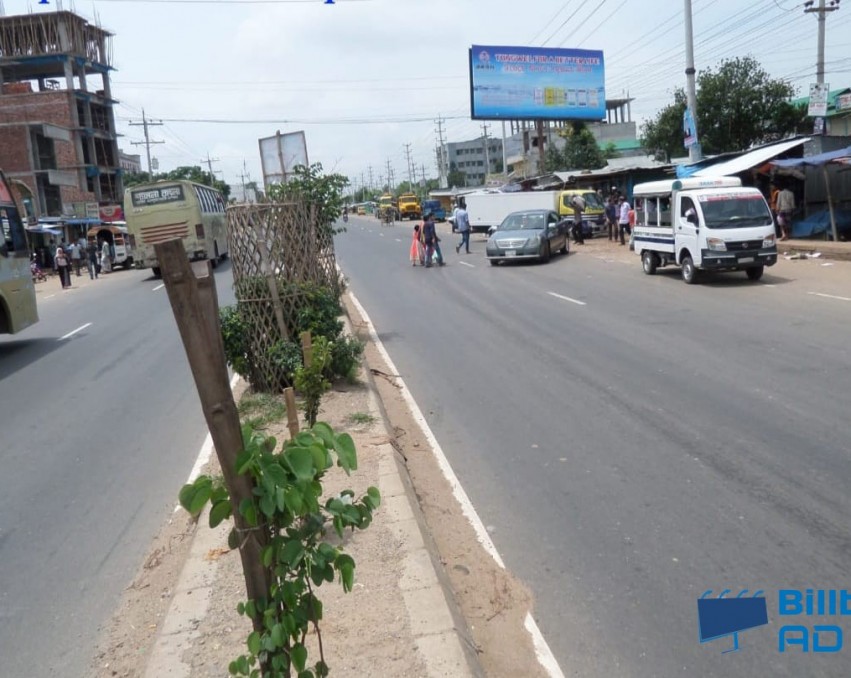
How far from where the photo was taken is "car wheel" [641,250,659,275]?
2028 centimetres

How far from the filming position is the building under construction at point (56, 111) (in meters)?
54.0

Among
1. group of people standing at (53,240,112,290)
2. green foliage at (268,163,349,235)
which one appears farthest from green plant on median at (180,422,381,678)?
group of people standing at (53,240,112,290)

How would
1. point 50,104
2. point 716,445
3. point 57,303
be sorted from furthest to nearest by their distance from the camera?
point 50,104
point 57,303
point 716,445

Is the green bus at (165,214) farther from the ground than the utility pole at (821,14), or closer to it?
closer to it

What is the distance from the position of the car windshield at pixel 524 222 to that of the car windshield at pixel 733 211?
9.19m

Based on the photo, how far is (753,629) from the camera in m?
3.94

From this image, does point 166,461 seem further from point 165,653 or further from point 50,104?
point 50,104

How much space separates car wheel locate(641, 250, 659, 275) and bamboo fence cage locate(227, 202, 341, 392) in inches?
522

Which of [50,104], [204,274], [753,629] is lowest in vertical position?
[753,629]

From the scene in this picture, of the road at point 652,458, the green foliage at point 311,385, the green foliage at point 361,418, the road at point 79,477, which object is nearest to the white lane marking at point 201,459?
the road at point 79,477

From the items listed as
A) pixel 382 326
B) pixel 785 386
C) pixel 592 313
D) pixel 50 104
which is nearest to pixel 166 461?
Result: pixel 785 386

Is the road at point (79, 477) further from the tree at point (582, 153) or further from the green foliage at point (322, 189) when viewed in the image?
the tree at point (582, 153)

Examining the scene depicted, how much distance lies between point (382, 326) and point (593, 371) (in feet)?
18.7

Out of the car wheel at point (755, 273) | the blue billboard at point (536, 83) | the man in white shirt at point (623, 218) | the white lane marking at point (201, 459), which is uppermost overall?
the blue billboard at point (536, 83)
